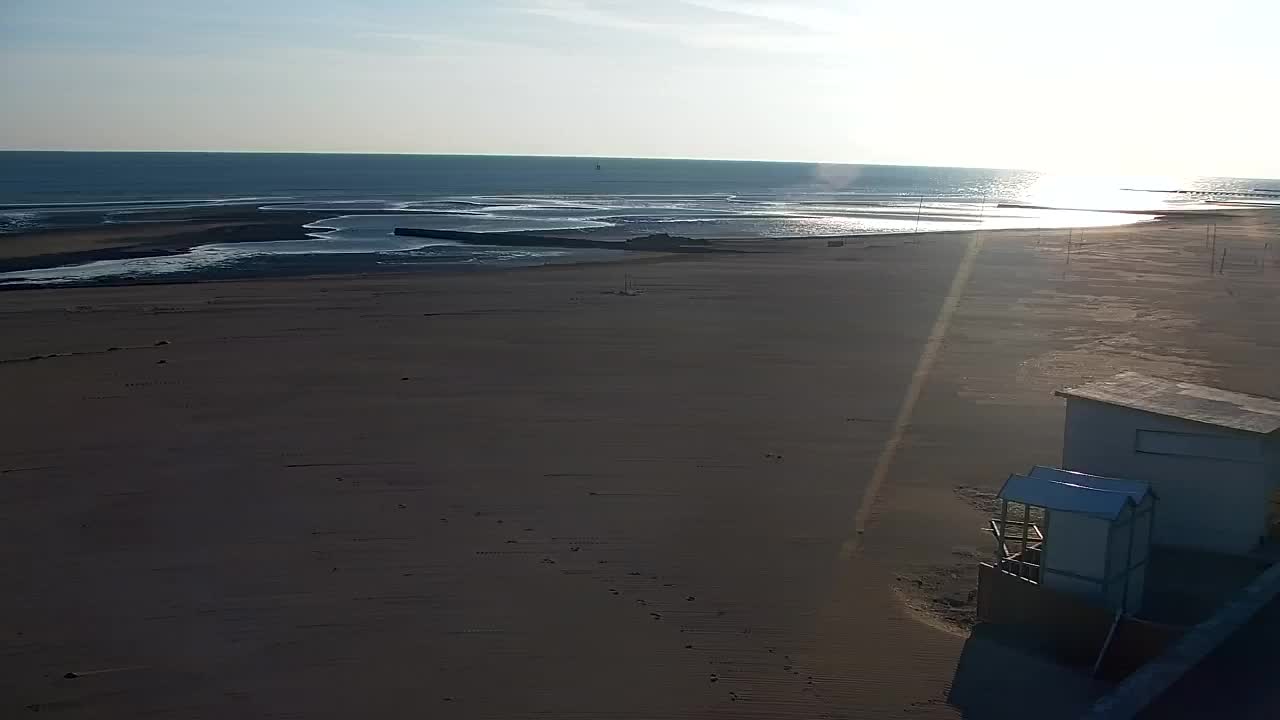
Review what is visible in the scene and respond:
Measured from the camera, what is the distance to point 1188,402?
1173cm

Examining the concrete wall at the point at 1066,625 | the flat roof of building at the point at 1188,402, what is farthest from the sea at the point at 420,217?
the concrete wall at the point at 1066,625

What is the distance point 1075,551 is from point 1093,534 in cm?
24

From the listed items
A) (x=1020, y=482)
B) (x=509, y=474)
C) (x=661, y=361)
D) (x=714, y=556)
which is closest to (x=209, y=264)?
(x=661, y=361)

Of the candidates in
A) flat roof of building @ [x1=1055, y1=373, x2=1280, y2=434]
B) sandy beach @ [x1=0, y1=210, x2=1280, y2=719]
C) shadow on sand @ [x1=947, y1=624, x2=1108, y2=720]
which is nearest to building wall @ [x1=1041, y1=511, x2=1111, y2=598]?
shadow on sand @ [x1=947, y1=624, x2=1108, y2=720]

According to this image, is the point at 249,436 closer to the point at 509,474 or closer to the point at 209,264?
the point at 509,474

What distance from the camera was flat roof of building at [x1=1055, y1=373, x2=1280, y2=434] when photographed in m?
11.0

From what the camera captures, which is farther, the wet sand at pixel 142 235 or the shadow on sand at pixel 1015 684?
the wet sand at pixel 142 235

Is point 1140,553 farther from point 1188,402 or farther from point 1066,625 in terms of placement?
point 1188,402

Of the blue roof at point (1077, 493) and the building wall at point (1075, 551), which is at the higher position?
the blue roof at point (1077, 493)

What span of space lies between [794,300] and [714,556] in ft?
77.4

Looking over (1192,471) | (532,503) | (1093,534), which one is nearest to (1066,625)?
(1093,534)

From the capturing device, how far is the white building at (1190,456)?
35.9ft

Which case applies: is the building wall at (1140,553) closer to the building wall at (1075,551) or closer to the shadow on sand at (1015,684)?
the building wall at (1075,551)

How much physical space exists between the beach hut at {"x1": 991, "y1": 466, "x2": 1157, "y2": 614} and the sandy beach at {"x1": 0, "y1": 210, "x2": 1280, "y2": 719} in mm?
916
